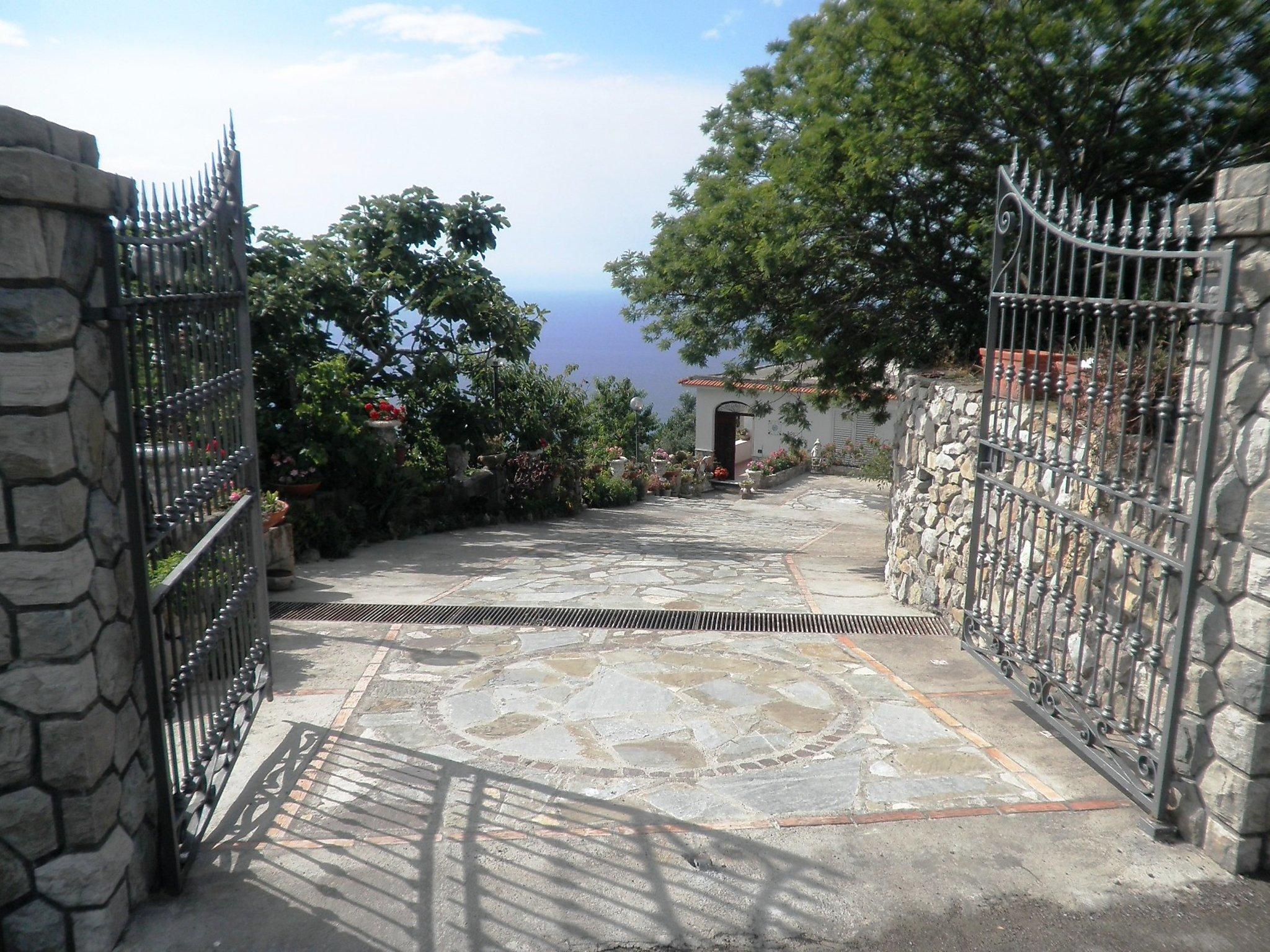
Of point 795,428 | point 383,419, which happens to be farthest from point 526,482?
point 795,428

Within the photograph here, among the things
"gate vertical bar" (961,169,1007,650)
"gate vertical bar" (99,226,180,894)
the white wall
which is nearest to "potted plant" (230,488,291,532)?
"gate vertical bar" (99,226,180,894)

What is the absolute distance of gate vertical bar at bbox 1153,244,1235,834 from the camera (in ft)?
10.3

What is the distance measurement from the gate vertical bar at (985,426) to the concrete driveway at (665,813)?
0.46m

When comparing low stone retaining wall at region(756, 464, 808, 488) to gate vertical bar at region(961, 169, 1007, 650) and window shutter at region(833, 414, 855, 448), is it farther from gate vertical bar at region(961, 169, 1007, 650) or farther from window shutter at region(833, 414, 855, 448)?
gate vertical bar at region(961, 169, 1007, 650)

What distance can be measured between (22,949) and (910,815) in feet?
10.0

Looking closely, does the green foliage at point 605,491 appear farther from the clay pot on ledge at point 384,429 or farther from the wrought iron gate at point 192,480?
the wrought iron gate at point 192,480

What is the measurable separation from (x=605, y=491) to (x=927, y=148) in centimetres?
963

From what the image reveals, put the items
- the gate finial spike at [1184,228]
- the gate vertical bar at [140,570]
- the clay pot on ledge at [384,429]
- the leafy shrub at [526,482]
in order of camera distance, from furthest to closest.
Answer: the leafy shrub at [526,482] → the clay pot on ledge at [384,429] → the gate finial spike at [1184,228] → the gate vertical bar at [140,570]

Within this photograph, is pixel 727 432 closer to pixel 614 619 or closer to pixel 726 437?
pixel 726 437

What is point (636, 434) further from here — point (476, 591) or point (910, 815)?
point (910, 815)

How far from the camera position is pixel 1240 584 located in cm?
316

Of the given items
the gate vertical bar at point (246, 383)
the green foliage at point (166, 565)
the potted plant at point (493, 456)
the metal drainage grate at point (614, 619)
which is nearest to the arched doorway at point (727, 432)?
the potted plant at point (493, 456)

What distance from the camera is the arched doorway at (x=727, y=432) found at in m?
33.3

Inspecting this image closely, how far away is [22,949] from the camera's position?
2.71 m
